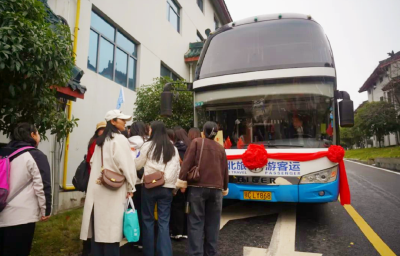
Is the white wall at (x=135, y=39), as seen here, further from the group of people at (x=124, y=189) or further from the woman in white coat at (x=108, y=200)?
the woman in white coat at (x=108, y=200)

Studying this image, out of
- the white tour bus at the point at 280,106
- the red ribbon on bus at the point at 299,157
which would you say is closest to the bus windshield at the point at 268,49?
the white tour bus at the point at 280,106

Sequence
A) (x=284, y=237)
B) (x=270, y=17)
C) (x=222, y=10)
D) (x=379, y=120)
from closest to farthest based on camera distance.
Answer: (x=284, y=237), (x=270, y=17), (x=222, y=10), (x=379, y=120)

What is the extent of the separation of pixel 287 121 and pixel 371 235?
2.27m

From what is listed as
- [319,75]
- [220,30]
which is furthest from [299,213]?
[220,30]

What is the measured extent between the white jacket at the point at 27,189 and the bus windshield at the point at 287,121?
351 cm

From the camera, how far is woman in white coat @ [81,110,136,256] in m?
2.92

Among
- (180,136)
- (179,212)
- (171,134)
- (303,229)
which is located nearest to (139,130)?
(171,134)

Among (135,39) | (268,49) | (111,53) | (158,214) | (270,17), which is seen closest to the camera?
(158,214)

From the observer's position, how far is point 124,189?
3.04 m

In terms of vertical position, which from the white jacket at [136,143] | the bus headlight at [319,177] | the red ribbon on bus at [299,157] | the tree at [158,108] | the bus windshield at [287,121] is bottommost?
the bus headlight at [319,177]

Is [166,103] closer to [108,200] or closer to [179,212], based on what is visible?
[179,212]

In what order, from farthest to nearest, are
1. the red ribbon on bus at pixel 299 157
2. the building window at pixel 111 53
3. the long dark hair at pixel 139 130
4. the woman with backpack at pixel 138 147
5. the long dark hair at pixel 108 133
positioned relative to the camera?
the building window at pixel 111 53 → the red ribbon on bus at pixel 299 157 → the long dark hair at pixel 139 130 → the woman with backpack at pixel 138 147 → the long dark hair at pixel 108 133

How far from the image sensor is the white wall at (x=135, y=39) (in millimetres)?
7055

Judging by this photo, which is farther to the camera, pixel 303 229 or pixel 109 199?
pixel 303 229
